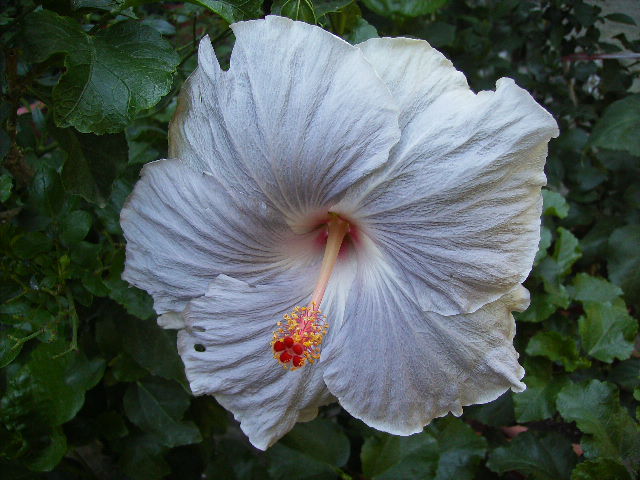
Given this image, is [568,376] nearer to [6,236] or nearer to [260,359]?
[260,359]

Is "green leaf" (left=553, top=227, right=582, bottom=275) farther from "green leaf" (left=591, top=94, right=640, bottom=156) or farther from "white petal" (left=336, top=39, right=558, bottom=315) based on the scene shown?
"white petal" (left=336, top=39, right=558, bottom=315)

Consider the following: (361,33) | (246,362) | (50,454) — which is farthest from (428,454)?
(361,33)

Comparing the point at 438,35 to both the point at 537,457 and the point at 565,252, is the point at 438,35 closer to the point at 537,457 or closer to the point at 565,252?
the point at 565,252

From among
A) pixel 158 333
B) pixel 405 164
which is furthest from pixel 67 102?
pixel 158 333

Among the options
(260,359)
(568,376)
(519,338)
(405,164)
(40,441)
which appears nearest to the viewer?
(405,164)

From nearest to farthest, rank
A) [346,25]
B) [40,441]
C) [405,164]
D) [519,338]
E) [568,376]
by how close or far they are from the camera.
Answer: [405,164] < [346,25] < [40,441] < [568,376] < [519,338]

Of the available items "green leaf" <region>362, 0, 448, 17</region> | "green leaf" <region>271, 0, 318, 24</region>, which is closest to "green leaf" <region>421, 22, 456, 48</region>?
"green leaf" <region>362, 0, 448, 17</region>
